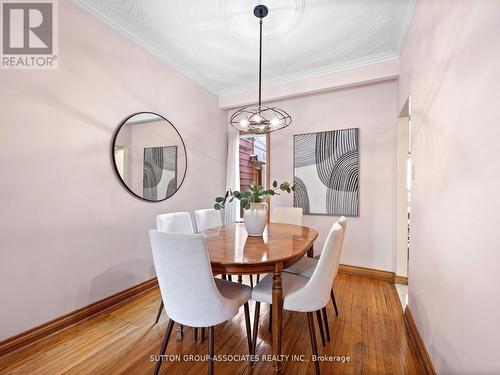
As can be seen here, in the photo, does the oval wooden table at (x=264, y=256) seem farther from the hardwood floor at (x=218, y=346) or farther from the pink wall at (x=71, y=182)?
the pink wall at (x=71, y=182)

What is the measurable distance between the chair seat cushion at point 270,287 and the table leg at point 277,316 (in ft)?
0.25

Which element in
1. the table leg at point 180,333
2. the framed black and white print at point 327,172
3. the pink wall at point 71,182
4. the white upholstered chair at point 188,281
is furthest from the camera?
the framed black and white print at point 327,172

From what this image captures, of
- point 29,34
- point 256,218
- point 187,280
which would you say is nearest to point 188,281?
point 187,280

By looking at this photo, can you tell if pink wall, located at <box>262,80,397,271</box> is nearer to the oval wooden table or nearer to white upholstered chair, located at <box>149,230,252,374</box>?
the oval wooden table

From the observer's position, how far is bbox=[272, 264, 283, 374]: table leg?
1.33 meters

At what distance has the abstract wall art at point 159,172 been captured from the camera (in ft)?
8.48

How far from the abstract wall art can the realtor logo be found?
3.64 feet

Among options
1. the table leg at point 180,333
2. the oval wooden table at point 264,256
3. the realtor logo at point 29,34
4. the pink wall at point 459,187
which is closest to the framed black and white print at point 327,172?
the pink wall at point 459,187

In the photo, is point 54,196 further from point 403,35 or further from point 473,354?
point 403,35

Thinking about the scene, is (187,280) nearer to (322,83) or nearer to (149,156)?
(149,156)

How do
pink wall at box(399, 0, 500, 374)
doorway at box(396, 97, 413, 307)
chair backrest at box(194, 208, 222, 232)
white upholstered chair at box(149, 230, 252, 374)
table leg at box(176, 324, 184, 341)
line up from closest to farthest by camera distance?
pink wall at box(399, 0, 500, 374) < white upholstered chair at box(149, 230, 252, 374) < table leg at box(176, 324, 184, 341) < chair backrest at box(194, 208, 222, 232) < doorway at box(396, 97, 413, 307)

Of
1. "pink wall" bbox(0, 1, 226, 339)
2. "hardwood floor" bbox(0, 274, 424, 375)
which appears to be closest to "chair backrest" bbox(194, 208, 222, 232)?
"pink wall" bbox(0, 1, 226, 339)

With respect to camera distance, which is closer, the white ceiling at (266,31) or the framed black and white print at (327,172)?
the white ceiling at (266,31)

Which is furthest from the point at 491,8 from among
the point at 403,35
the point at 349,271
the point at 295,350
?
the point at 349,271
